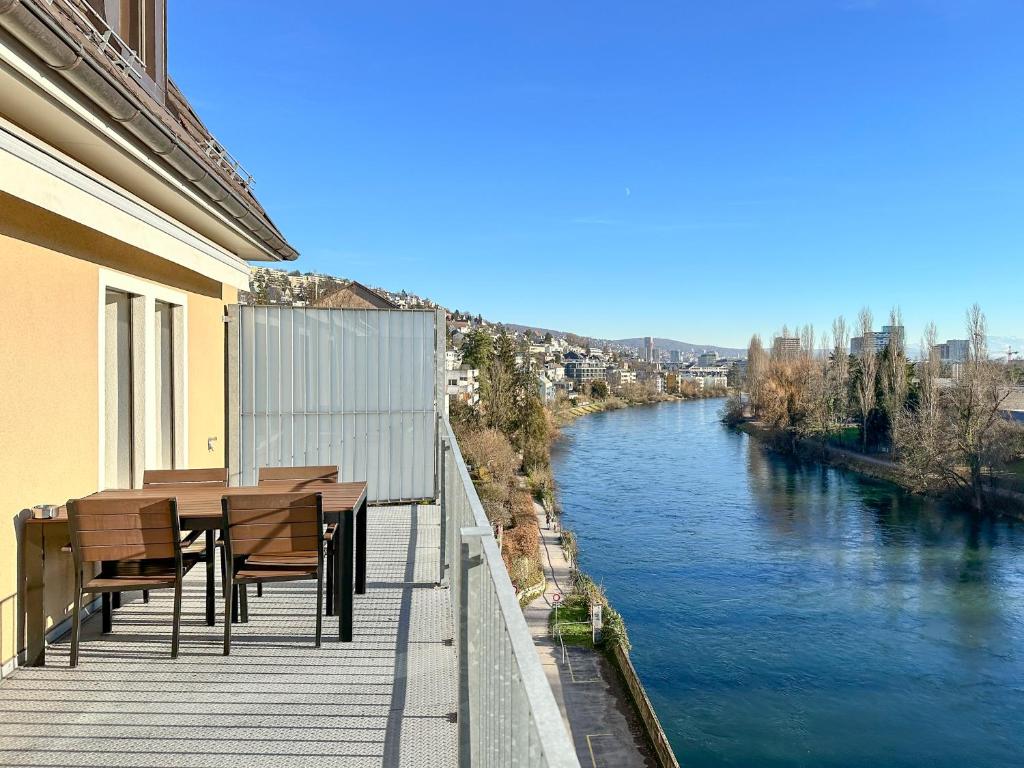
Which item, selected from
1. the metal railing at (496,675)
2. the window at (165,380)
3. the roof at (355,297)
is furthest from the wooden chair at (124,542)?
the roof at (355,297)

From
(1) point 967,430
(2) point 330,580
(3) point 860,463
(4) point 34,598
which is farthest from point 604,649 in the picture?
(3) point 860,463

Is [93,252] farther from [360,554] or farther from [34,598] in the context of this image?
[360,554]

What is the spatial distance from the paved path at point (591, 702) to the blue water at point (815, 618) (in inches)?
38.6

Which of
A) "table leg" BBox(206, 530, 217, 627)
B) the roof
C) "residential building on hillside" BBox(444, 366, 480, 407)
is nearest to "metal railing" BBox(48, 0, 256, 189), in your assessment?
"table leg" BBox(206, 530, 217, 627)

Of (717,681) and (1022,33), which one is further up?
(1022,33)

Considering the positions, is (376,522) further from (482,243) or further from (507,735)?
(482,243)

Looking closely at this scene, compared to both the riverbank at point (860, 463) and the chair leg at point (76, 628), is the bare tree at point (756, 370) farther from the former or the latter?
the chair leg at point (76, 628)

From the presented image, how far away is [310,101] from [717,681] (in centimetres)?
1758

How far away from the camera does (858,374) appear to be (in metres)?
44.2

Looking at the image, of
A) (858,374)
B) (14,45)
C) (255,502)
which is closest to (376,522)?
(255,502)

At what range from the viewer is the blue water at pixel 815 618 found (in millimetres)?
14812

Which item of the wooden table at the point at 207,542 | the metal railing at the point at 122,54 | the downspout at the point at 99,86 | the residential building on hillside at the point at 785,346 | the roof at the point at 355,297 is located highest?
the roof at the point at 355,297

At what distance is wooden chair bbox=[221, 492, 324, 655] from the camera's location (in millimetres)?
3012

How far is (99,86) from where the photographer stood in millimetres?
2508
